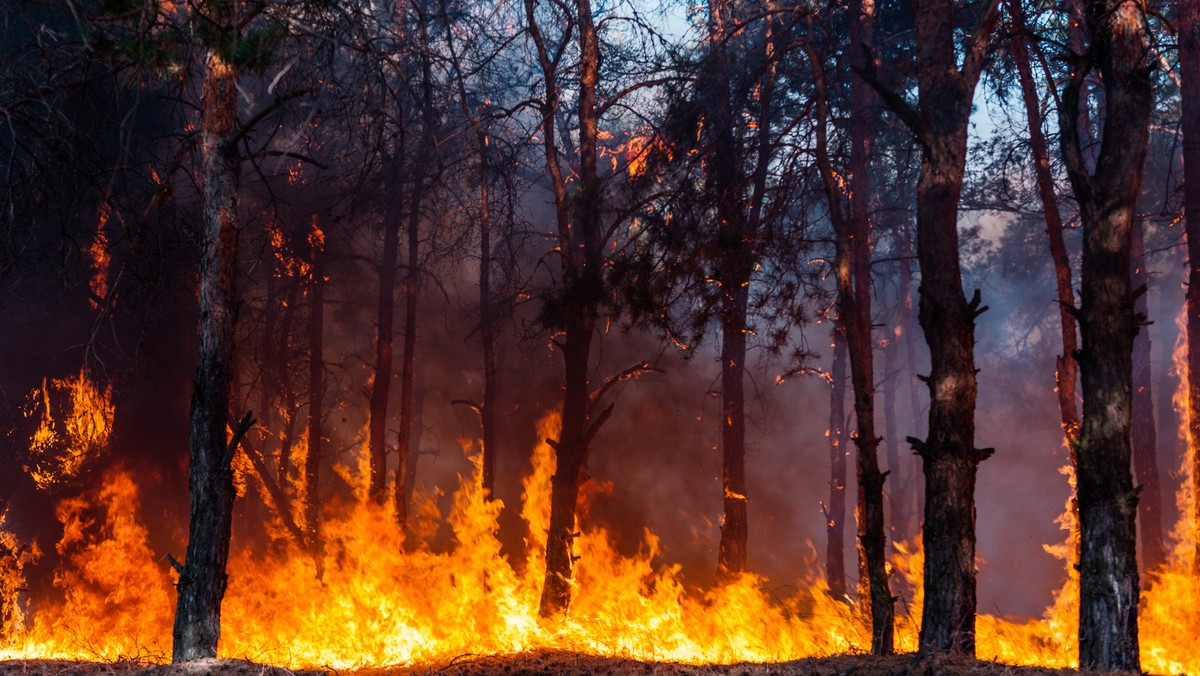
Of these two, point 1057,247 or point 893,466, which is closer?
point 1057,247

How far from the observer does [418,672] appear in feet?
22.4

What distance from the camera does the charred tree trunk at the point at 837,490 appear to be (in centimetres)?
1840

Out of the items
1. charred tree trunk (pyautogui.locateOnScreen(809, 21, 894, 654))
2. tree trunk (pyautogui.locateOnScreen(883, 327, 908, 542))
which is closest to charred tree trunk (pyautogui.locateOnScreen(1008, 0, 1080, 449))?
charred tree trunk (pyautogui.locateOnScreen(809, 21, 894, 654))

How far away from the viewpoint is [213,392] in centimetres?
789

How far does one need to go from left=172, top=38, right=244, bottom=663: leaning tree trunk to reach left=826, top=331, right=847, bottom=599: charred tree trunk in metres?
11.6

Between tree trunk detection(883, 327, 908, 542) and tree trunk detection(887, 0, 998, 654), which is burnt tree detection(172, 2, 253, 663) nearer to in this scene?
tree trunk detection(887, 0, 998, 654)

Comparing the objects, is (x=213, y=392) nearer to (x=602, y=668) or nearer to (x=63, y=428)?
(x=602, y=668)

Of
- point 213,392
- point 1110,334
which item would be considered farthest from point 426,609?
point 1110,334

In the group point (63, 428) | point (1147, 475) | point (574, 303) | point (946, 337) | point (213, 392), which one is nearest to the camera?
point (213, 392)

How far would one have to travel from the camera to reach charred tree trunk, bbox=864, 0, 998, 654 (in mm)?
7699

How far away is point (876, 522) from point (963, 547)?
1.65 m

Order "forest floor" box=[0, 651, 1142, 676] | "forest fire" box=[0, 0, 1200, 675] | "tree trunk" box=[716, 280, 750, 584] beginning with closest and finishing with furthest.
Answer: "forest floor" box=[0, 651, 1142, 676]
"forest fire" box=[0, 0, 1200, 675]
"tree trunk" box=[716, 280, 750, 584]

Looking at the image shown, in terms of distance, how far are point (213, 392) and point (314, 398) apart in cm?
1301

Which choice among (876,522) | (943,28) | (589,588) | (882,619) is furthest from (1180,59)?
(589,588)
